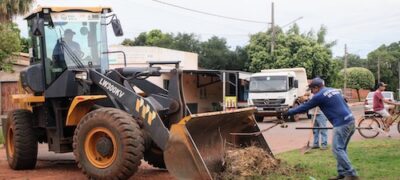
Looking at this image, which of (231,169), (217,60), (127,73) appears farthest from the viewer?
(217,60)

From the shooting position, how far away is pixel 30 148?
1138 centimetres

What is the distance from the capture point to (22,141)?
11.3 metres

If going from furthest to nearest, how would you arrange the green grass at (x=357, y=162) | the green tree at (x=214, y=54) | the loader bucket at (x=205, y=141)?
the green tree at (x=214, y=54) → the green grass at (x=357, y=162) → the loader bucket at (x=205, y=141)

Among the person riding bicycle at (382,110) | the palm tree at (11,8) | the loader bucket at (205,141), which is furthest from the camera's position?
the palm tree at (11,8)

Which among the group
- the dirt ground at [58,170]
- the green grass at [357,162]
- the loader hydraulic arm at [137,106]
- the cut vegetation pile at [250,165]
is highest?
the loader hydraulic arm at [137,106]

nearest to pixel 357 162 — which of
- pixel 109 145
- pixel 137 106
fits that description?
pixel 137 106

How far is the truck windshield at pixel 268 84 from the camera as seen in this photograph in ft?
94.3

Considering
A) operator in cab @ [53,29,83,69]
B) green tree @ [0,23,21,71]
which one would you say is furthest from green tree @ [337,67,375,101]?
operator in cab @ [53,29,83,69]

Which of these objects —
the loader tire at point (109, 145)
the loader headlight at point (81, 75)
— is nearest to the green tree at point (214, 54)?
the loader headlight at point (81, 75)

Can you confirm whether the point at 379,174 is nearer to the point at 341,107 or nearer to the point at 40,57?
the point at 341,107

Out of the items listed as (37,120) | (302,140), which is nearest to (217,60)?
(302,140)

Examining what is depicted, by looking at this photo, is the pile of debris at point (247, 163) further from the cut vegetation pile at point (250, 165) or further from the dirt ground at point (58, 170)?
the dirt ground at point (58, 170)

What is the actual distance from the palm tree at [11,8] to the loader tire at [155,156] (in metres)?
18.5

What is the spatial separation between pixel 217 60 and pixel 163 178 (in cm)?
4698
